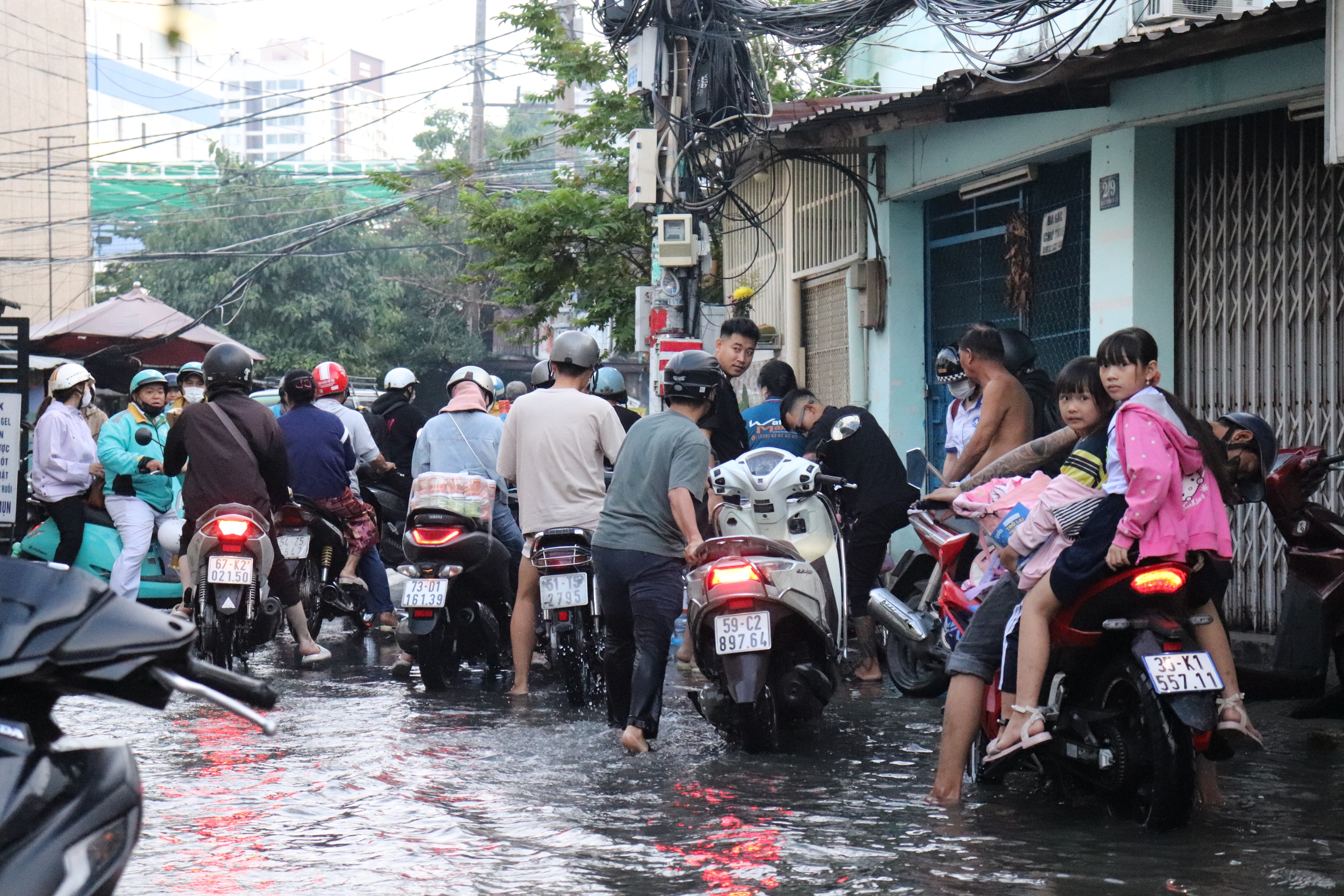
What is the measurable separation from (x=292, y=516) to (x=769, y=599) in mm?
4167

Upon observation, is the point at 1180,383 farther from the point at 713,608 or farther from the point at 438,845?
the point at 438,845

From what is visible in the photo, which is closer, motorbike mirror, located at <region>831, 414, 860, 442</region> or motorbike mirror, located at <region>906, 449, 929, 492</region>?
motorbike mirror, located at <region>831, 414, 860, 442</region>

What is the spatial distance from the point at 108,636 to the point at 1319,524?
5614 mm

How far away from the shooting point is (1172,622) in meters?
4.89

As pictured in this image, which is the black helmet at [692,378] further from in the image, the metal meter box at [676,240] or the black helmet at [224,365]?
the metal meter box at [676,240]

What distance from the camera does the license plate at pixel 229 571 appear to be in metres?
8.21

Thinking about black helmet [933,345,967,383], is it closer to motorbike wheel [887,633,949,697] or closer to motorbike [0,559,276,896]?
motorbike wheel [887,633,949,697]

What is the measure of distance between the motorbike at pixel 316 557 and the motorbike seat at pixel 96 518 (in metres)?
1.57

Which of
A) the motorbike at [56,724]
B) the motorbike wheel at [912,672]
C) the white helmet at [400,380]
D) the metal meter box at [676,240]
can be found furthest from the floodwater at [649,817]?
the metal meter box at [676,240]

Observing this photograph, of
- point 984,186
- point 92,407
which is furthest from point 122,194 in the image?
point 984,186

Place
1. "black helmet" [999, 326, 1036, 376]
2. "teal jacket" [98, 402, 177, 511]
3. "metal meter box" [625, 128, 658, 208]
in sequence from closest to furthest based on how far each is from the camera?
"black helmet" [999, 326, 1036, 376] < "teal jacket" [98, 402, 177, 511] < "metal meter box" [625, 128, 658, 208]

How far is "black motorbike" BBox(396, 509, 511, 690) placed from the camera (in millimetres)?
8023

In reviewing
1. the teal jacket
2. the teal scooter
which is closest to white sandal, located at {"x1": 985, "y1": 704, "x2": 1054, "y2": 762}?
the teal jacket

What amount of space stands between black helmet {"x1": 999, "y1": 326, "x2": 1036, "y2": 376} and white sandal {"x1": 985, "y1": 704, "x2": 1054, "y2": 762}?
2.65 meters
